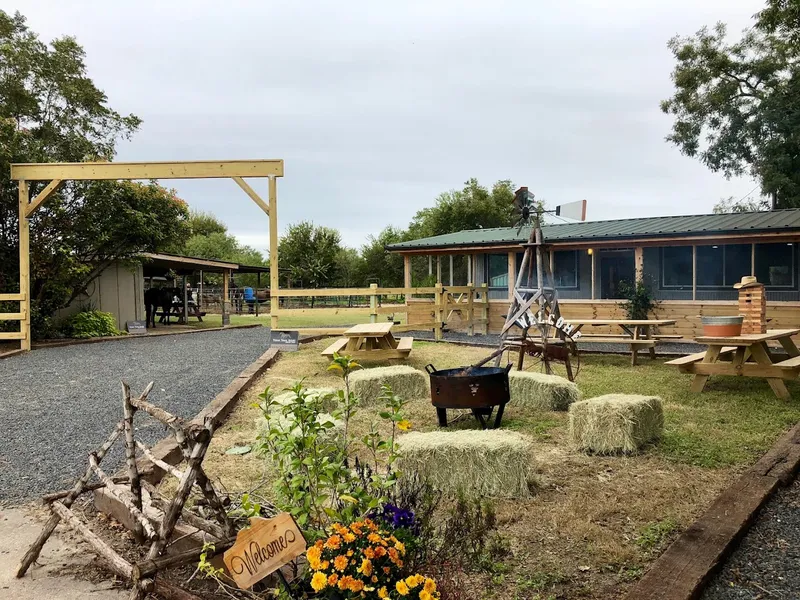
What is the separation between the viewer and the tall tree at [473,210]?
4229 centimetres

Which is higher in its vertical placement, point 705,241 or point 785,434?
point 705,241

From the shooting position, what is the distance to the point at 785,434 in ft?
17.1

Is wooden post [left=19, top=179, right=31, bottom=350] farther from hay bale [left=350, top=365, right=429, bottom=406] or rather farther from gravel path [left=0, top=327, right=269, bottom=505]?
hay bale [left=350, top=365, right=429, bottom=406]

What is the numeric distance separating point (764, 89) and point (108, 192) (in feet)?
71.8

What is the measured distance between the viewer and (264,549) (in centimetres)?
204

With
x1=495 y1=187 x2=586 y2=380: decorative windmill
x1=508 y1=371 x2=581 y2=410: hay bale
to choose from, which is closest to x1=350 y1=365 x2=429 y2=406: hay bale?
x1=508 y1=371 x2=581 y2=410: hay bale

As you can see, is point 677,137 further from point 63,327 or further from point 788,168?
point 63,327

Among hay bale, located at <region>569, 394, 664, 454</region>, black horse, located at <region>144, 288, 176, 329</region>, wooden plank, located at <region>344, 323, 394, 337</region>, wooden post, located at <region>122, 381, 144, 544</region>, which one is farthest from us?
black horse, located at <region>144, 288, 176, 329</region>

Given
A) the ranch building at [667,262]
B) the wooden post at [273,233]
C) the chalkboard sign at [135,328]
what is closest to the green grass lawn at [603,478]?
the wooden post at [273,233]

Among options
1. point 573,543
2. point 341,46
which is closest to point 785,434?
point 573,543

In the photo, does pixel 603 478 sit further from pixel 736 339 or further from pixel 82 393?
pixel 82 393

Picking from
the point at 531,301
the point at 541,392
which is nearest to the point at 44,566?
the point at 541,392

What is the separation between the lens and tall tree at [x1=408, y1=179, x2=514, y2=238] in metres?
42.3

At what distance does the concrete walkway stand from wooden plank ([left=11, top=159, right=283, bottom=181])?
901 centimetres
